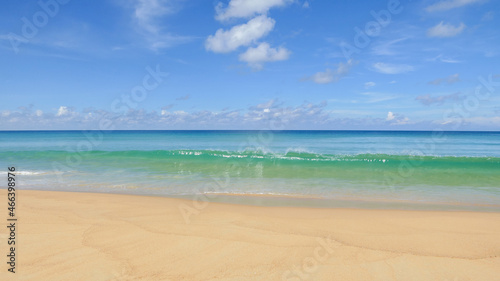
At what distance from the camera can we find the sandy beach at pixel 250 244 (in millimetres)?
3912

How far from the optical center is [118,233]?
5238 mm

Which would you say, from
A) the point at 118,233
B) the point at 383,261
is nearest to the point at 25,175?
the point at 118,233

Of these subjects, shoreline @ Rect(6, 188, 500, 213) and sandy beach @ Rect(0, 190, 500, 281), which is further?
shoreline @ Rect(6, 188, 500, 213)

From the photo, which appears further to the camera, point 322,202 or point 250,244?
point 322,202

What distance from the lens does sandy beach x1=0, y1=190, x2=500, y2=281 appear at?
3.91 metres

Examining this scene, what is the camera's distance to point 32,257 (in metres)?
4.23

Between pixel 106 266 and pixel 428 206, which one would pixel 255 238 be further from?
pixel 428 206

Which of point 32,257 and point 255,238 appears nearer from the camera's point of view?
point 32,257

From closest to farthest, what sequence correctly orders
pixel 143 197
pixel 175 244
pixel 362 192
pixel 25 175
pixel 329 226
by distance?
pixel 175 244 < pixel 329 226 < pixel 143 197 < pixel 362 192 < pixel 25 175

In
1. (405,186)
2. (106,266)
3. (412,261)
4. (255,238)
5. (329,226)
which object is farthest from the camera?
(405,186)

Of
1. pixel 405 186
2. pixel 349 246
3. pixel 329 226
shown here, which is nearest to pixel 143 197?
pixel 329 226

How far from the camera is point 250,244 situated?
479 cm

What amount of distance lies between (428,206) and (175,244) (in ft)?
23.1

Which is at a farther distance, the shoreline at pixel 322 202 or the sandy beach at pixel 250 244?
the shoreline at pixel 322 202
